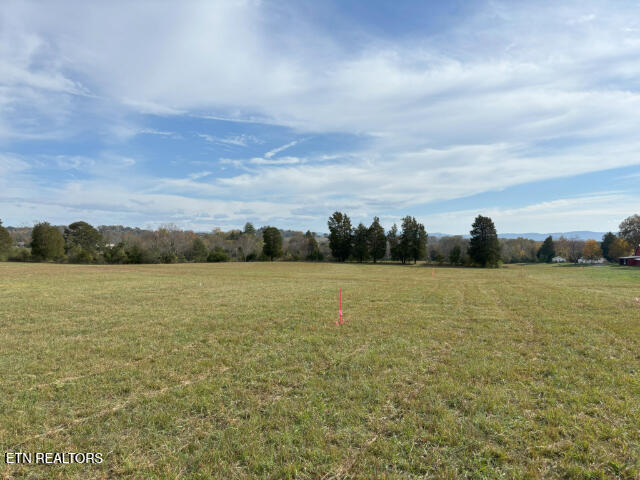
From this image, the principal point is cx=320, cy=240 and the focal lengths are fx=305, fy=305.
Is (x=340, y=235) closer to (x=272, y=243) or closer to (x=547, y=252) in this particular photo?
(x=272, y=243)

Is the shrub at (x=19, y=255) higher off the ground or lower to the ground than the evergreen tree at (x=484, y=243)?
lower

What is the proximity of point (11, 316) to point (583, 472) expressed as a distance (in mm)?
16658

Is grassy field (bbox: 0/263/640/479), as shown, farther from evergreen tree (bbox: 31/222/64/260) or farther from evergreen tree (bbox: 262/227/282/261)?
evergreen tree (bbox: 31/222/64/260)

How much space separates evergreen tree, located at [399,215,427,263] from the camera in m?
65.8

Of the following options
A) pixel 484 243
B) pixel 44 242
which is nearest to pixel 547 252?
pixel 484 243

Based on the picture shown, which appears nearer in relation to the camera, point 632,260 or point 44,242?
point 632,260

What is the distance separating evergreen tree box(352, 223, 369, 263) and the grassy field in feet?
193

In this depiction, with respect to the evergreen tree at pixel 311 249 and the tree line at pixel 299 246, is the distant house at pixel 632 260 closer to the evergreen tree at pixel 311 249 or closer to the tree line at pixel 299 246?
the tree line at pixel 299 246

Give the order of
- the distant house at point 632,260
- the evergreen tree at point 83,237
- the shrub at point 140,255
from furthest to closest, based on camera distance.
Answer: the evergreen tree at point 83,237
the shrub at point 140,255
the distant house at point 632,260

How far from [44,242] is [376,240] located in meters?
69.1

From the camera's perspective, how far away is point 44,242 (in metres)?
61.7

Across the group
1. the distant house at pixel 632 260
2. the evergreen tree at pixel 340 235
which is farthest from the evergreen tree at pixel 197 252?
the distant house at pixel 632 260

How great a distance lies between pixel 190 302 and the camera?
15.3 metres

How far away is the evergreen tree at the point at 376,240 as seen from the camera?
69188 millimetres
